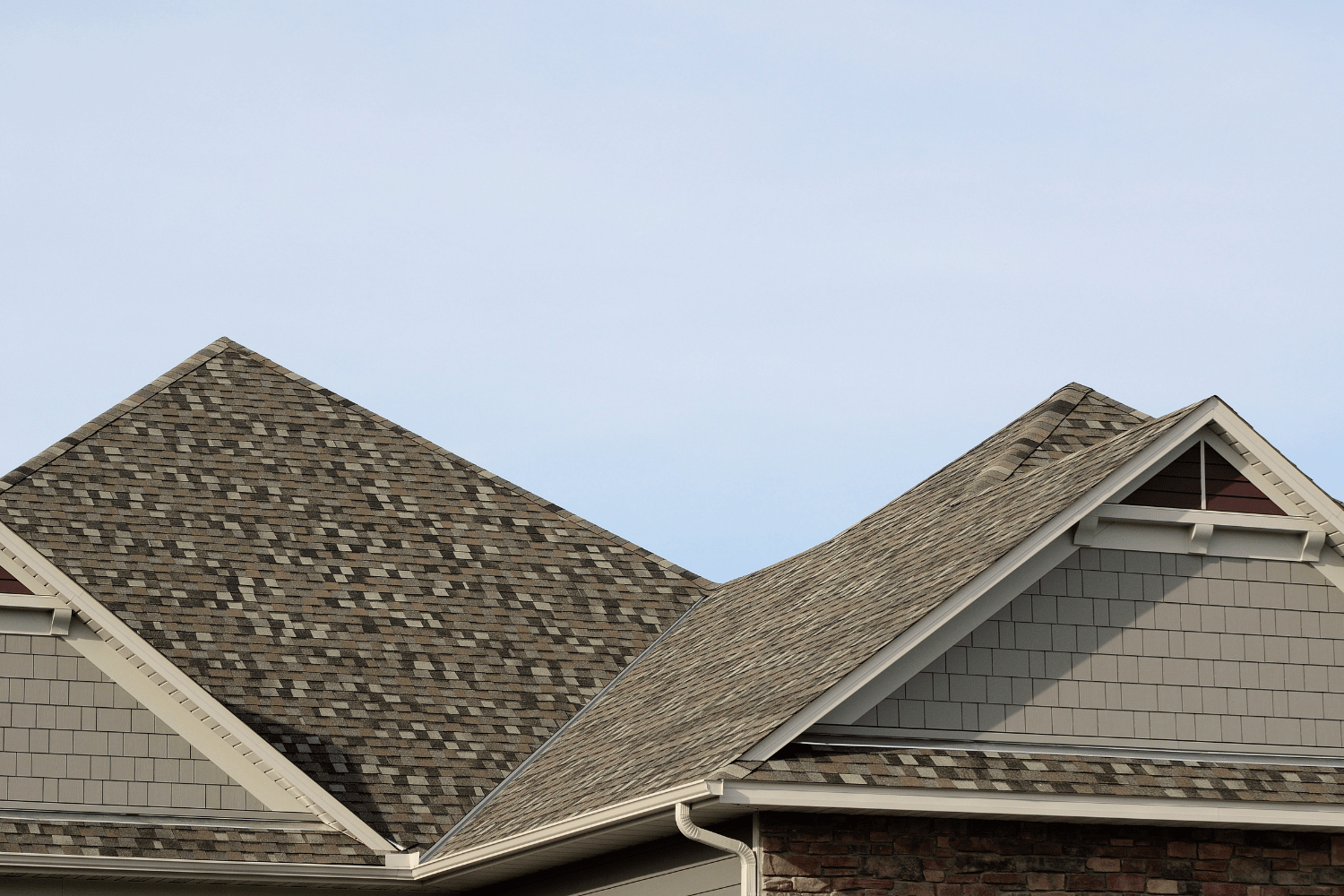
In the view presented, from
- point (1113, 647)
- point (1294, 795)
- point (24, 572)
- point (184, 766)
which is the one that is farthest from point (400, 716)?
point (1294, 795)

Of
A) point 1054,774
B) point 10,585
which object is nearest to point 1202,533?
point 1054,774

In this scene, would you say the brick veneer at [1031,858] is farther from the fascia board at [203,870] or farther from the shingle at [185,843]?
the shingle at [185,843]

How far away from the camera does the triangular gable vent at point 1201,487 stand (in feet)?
46.1

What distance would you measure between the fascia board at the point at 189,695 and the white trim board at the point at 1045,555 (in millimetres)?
5418

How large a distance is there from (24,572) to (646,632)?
6493 mm

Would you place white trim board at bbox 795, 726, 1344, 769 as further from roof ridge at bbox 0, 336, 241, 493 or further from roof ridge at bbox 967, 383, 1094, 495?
roof ridge at bbox 0, 336, 241, 493

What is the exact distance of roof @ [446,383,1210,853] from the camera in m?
13.4

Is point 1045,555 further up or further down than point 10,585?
further down

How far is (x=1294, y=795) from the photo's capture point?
1320cm

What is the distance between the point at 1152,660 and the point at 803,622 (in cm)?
315

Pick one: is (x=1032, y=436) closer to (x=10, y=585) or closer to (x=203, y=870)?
(x=203, y=870)

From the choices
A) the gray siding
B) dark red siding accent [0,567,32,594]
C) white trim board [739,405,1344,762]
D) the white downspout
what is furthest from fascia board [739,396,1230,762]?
dark red siding accent [0,567,32,594]

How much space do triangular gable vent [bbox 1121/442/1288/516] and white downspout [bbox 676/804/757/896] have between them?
3929 mm

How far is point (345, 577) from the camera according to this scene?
784 inches
